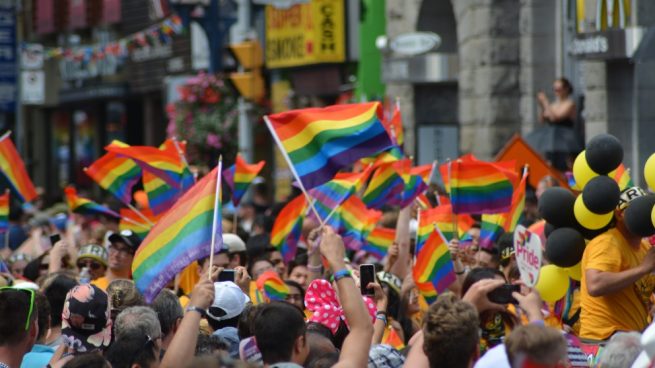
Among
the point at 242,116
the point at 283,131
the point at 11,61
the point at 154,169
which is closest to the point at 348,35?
the point at 242,116

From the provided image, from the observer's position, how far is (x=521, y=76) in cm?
2056

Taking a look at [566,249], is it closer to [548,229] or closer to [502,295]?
[548,229]

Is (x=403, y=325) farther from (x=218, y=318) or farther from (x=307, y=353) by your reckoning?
(x=307, y=353)

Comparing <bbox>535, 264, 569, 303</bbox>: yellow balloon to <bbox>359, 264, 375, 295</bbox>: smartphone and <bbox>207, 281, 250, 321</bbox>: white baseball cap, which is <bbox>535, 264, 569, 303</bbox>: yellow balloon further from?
<bbox>207, 281, 250, 321</bbox>: white baseball cap

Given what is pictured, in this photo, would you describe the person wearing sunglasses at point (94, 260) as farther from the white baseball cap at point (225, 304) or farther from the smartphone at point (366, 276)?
the smartphone at point (366, 276)

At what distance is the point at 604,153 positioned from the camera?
862cm

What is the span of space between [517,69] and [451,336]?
14.8 metres

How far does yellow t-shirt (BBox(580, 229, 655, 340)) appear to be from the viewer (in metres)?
8.41

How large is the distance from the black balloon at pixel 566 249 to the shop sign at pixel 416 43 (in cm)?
1218

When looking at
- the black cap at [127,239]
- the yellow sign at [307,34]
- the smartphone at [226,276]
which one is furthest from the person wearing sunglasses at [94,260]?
the yellow sign at [307,34]

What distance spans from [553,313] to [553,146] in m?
8.48

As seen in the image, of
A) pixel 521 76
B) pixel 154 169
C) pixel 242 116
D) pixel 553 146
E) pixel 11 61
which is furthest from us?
pixel 11 61

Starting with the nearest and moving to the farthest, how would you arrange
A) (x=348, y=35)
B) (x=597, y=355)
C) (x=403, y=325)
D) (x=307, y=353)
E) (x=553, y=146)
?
(x=307, y=353) → (x=597, y=355) → (x=403, y=325) → (x=553, y=146) → (x=348, y=35)

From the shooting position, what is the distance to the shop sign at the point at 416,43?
2084 centimetres
